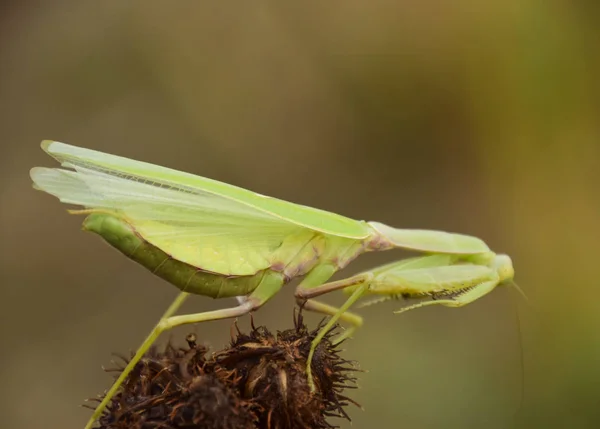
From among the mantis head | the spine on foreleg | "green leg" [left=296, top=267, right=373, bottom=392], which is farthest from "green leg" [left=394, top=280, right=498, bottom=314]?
the spine on foreleg

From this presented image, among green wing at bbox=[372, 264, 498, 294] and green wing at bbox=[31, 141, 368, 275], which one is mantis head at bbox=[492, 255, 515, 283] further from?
green wing at bbox=[31, 141, 368, 275]

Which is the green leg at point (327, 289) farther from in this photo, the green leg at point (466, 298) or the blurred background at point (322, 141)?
the blurred background at point (322, 141)

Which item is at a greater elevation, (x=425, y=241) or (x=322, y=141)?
(x=322, y=141)

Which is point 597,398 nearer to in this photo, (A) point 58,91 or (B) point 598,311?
(B) point 598,311

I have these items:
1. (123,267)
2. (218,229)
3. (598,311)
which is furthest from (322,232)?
(123,267)

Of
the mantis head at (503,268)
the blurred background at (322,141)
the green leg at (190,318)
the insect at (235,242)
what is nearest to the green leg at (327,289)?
the insect at (235,242)

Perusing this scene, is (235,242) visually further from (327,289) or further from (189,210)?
(327,289)

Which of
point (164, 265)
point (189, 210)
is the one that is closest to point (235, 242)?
point (189, 210)
